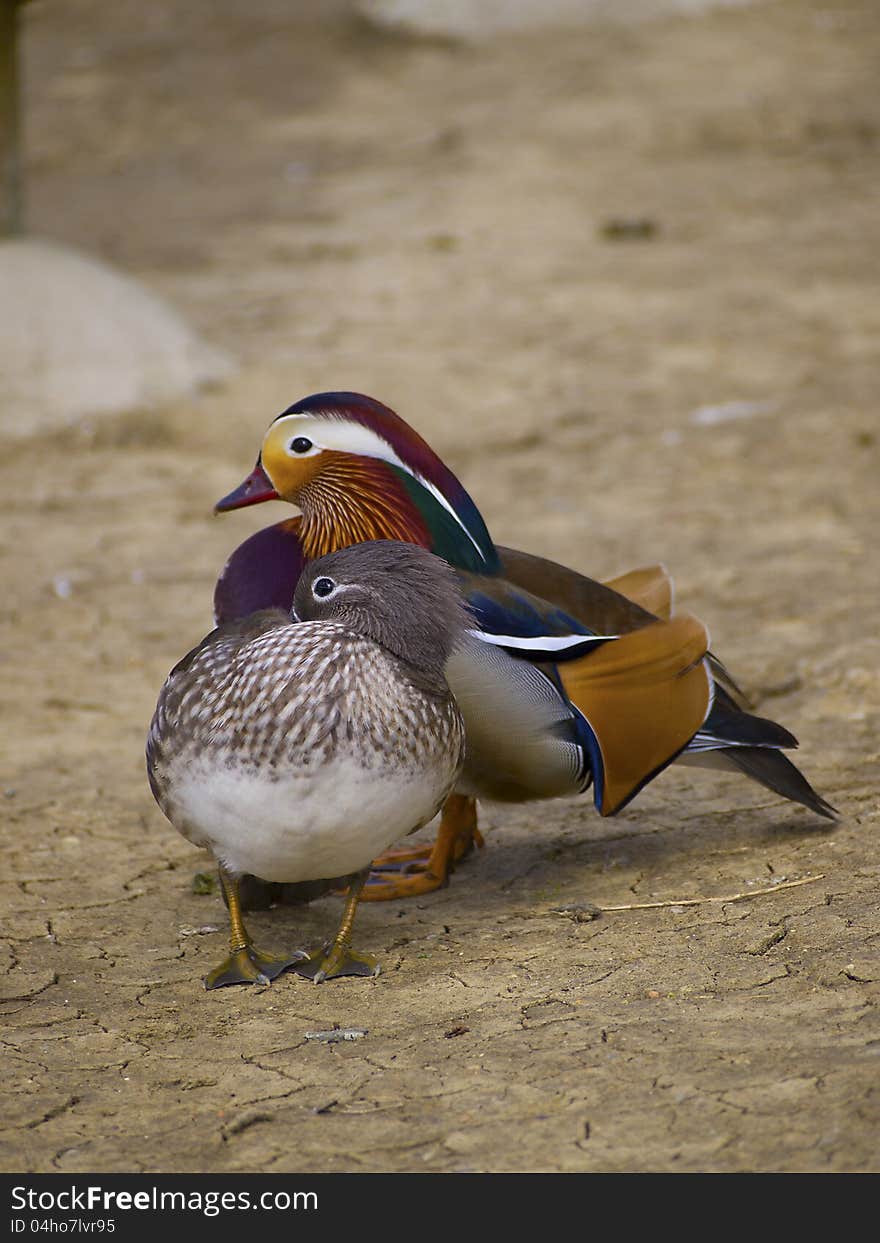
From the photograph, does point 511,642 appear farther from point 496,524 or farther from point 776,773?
point 496,524

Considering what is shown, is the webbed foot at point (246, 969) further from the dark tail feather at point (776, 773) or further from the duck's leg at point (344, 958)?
the dark tail feather at point (776, 773)

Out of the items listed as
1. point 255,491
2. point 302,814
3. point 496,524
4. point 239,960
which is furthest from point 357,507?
point 496,524

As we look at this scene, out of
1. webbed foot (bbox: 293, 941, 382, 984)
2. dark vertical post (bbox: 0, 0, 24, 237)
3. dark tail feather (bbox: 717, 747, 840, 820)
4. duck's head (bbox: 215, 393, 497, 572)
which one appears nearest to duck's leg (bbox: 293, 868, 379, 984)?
webbed foot (bbox: 293, 941, 382, 984)

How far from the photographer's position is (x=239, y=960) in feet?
10.8

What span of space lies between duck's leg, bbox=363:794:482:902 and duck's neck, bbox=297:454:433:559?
2.05ft

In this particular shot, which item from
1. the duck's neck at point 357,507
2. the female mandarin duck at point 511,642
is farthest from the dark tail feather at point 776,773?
the duck's neck at point 357,507

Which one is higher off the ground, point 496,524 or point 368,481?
point 368,481

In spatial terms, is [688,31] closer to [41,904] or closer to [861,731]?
[861,731]

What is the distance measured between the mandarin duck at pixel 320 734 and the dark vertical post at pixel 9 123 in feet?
17.5

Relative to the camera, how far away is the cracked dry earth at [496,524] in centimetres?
279

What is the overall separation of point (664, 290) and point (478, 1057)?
22.1 feet

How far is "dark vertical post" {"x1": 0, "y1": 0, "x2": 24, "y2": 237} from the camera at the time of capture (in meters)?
7.73

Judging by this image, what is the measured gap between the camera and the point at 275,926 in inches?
143

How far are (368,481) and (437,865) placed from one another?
0.90 meters
